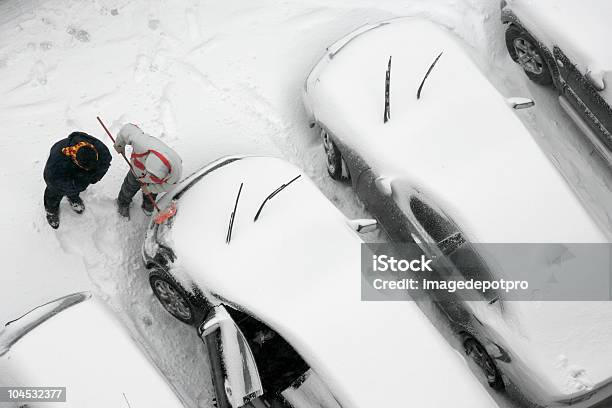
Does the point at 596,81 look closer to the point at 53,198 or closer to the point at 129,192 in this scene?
the point at 129,192

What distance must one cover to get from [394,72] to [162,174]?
242 centimetres

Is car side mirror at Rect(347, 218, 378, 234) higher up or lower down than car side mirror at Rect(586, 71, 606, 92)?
higher up

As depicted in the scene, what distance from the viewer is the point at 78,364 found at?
168 inches

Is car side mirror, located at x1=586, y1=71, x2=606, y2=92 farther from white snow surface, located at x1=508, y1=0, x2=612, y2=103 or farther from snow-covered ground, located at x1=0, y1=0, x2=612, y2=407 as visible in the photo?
snow-covered ground, located at x1=0, y1=0, x2=612, y2=407

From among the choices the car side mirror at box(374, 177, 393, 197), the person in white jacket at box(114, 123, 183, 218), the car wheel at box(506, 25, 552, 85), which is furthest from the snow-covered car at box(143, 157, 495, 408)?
the car wheel at box(506, 25, 552, 85)

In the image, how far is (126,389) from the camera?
13.9 feet

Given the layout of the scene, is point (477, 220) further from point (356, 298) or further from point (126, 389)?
point (126, 389)

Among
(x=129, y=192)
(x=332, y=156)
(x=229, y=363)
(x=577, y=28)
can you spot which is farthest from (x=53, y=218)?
(x=577, y=28)

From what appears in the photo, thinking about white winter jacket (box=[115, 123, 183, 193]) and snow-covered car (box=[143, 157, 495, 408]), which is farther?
white winter jacket (box=[115, 123, 183, 193])

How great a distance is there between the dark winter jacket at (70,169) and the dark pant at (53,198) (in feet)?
0.34

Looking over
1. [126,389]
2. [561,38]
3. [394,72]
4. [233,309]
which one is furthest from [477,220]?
[126,389]

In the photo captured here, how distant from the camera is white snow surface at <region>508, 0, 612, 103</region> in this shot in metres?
6.11

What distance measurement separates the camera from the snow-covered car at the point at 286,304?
4.42 meters

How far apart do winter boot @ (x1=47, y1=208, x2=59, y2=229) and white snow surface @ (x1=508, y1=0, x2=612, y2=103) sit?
5232mm
